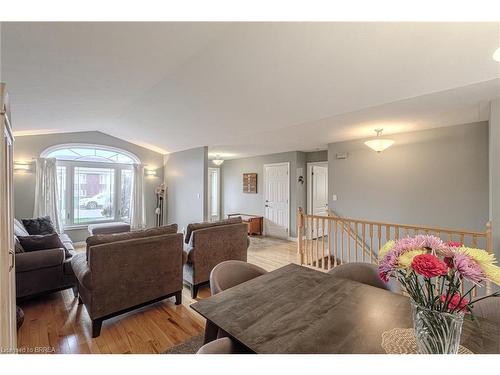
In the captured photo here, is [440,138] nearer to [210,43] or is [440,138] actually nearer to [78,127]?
[210,43]

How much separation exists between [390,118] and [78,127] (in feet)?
19.7

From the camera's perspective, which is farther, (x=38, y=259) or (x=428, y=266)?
(x=38, y=259)

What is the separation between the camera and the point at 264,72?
2.48m

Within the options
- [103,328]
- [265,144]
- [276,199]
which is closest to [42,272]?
[103,328]

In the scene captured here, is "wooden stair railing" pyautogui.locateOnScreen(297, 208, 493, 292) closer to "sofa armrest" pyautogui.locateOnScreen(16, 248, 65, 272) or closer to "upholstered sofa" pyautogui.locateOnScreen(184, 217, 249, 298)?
"upholstered sofa" pyautogui.locateOnScreen(184, 217, 249, 298)

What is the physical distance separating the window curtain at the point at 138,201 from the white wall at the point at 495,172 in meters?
6.72

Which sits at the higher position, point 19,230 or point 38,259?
point 19,230

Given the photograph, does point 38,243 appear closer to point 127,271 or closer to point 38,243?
point 38,243

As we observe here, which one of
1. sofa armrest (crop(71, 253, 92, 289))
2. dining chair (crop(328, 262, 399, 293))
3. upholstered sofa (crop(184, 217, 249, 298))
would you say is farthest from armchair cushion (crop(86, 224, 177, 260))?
dining chair (crop(328, 262, 399, 293))

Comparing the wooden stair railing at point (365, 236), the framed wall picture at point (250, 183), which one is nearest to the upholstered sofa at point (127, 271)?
the wooden stair railing at point (365, 236)

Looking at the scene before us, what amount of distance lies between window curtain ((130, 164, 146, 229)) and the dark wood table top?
18.4ft

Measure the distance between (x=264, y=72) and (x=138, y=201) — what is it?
17.1 ft

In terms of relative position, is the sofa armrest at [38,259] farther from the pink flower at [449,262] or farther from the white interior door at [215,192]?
the white interior door at [215,192]
